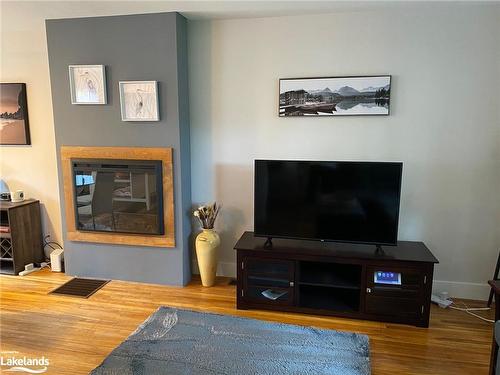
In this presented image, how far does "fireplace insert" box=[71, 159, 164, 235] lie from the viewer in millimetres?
3217

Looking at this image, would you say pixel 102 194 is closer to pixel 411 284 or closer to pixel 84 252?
pixel 84 252

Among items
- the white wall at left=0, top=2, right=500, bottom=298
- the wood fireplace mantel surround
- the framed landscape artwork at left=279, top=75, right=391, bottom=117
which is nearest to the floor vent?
the wood fireplace mantel surround

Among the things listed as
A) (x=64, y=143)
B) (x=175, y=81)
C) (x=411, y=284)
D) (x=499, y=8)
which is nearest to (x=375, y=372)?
(x=411, y=284)

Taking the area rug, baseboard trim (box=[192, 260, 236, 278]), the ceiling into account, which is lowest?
the area rug

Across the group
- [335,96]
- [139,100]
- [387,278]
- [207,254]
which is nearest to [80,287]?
[207,254]

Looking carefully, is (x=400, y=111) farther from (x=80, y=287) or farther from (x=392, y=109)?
(x=80, y=287)

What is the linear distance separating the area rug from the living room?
0.01 m

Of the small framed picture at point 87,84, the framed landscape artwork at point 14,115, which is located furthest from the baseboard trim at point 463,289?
the framed landscape artwork at point 14,115

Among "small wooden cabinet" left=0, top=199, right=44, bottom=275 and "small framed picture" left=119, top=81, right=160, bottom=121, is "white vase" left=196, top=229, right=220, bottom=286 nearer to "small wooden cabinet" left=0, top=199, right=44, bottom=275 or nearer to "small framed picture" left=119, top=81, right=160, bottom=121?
"small framed picture" left=119, top=81, right=160, bottom=121

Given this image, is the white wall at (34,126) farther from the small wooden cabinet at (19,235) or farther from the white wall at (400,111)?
the white wall at (400,111)

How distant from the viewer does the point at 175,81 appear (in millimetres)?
3057

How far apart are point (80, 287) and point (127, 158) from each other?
1277mm

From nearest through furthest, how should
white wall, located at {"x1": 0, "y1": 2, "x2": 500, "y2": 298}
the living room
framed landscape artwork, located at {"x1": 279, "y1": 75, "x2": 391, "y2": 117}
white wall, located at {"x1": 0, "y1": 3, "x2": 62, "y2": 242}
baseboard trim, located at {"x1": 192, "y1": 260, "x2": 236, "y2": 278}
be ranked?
the living room
white wall, located at {"x1": 0, "y1": 2, "x2": 500, "y2": 298}
framed landscape artwork, located at {"x1": 279, "y1": 75, "x2": 391, "y2": 117}
baseboard trim, located at {"x1": 192, "y1": 260, "x2": 236, "y2": 278}
white wall, located at {"x1": 0, "y1": 3, "x2": 62, "y2": 242}

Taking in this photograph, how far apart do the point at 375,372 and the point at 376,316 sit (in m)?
0.61
